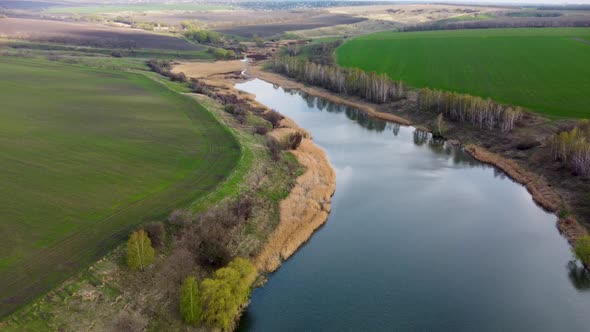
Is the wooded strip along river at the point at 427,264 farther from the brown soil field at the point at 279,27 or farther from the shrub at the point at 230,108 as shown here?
the brown soil field at the point at 279,27

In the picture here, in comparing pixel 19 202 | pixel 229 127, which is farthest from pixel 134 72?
pixel 19 202

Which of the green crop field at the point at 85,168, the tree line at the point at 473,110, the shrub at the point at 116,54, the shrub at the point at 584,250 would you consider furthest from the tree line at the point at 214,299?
the shrub at the point at 116,54

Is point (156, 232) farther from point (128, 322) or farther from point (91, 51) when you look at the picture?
point (91, 51)

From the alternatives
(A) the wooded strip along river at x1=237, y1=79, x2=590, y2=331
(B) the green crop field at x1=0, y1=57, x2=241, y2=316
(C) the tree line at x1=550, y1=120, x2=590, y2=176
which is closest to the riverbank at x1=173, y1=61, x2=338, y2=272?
(A) the wooded strip along river at x1=237, y1=79, x2=590, y2=331

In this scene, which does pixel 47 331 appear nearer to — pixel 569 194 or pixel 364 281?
pixel 364 281

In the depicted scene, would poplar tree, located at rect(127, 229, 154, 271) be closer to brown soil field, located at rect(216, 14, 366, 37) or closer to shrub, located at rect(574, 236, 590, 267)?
shrub, located at rect(574, 236, 590, 267)

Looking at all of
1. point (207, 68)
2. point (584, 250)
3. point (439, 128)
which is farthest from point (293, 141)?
point (207, 68)
